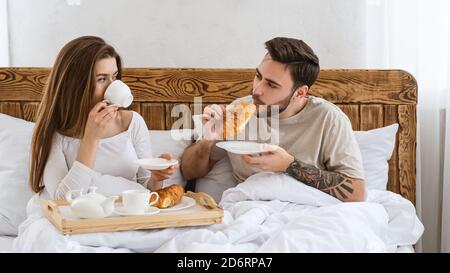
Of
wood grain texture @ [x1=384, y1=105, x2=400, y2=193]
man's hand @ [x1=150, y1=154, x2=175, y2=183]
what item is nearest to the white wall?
wood grain texture @ [x1=384, y1=105, x2=400, y2=193]

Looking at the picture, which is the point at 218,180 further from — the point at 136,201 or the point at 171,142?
the point at 136,201

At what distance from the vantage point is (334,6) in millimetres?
2572

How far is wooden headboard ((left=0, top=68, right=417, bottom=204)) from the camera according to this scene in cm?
245

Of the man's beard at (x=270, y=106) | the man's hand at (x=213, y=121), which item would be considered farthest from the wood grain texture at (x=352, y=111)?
the man's hand at (x=213, y=121)

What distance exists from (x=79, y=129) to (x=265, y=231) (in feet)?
2.13

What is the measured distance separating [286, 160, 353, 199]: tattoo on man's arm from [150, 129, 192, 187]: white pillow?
437mm

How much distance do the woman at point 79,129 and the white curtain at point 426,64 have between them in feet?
3.51

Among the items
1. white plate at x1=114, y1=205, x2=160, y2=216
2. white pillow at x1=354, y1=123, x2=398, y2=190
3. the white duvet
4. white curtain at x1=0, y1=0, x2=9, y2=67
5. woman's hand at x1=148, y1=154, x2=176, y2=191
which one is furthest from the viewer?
white curtain at x1=0, y1=0, x2=9, y2=67

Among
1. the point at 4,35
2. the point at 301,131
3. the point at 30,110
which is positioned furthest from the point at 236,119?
the point at 4,35

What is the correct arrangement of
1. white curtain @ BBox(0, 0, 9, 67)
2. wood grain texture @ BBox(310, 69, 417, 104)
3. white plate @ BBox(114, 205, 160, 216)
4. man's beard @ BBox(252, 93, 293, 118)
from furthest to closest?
1. white curtain @ BBox(0, 0, 9, 67)
2. wood grain texture @ BBox(310, 69, 417, 104)
3. man's beard @ BBox(252, 93, 293, 118)
4. white plate @ BBox(114, 205, 160, 216)

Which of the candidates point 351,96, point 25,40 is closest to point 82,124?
point 25,40

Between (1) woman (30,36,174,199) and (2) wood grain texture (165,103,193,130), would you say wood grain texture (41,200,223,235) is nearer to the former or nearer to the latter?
(1) woman (30,36,174,199)

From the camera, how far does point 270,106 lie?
211 centimetres

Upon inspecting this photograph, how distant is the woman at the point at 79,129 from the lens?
1877mm
